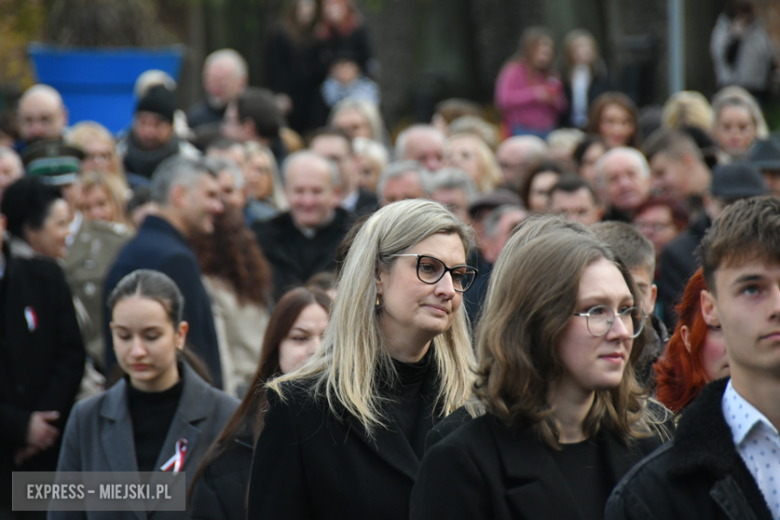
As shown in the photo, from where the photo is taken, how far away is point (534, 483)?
2.62 meters

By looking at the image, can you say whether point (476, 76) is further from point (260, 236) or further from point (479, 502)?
point (479, 502)

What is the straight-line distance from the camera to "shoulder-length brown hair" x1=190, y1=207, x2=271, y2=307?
6.86 metres

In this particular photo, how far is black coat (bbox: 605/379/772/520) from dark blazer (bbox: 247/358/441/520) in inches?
40.7

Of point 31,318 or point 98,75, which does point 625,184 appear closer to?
point 31,318

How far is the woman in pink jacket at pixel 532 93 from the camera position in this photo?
12086 millimetres

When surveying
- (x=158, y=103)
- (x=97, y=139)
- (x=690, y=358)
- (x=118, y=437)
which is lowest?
(x=118, y=437)

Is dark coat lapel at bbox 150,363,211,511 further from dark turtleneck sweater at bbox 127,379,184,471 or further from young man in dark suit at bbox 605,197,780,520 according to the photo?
young man in dark suit at bbox 605,197,780,520

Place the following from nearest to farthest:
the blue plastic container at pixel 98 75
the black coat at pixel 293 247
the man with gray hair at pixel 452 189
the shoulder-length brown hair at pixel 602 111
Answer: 1. the black coat at pixel 293 247
2. the man with gray hair at pixel 452 189
3. the shoulder-length brown hair at pixel 602 111
4. the blue plastic container at pixel 98 75

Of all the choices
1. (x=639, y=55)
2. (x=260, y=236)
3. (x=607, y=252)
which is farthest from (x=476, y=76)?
(x=607, y=252)

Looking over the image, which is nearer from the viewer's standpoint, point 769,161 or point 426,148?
point 769,161

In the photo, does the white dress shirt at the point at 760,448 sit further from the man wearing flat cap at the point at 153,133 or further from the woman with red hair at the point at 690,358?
the man wearing flat cap at the point at 153,133

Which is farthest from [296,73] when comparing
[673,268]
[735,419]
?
[735,419]

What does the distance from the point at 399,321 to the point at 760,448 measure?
1364 mm

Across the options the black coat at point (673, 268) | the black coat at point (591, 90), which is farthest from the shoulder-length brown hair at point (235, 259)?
the black coat at point (591, 90)
